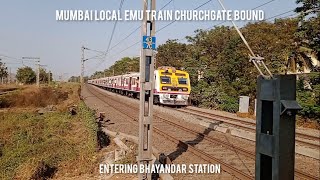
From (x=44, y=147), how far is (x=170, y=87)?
12.7m

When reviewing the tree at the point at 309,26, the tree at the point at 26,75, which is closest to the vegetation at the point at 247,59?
the tree at the point at 309,26

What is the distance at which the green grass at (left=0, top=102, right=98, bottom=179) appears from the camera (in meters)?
8.21

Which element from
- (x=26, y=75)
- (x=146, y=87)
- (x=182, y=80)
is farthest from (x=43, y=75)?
(x=146, y=87)

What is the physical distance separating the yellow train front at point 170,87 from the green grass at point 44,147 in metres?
7.65

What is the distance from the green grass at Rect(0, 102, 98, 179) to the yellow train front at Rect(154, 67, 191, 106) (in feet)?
25.1

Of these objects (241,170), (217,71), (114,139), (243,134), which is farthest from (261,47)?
(241,170)

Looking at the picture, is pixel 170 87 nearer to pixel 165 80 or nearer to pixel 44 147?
pixel 165 80

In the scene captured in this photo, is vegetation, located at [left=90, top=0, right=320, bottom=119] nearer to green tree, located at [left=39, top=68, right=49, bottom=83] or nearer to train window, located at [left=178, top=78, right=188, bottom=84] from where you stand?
train window, located at [left=178, top=78, right=188, bottom=84]

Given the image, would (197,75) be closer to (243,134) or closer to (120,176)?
(243,134)

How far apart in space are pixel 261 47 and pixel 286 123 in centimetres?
1978

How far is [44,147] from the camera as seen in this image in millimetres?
10578

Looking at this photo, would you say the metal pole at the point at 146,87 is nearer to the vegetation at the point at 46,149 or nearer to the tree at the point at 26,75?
the vegetation at the point at 46,149

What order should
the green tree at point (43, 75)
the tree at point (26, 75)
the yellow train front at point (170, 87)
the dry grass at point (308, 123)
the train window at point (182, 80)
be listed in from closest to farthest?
the dry grass at point (308, 123)
the yellow train front at point (170, 87)
the train window at point (182, 80)
the tree at point (26, 75)
the green tree at point (43, 75)

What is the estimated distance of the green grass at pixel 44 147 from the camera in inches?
323
